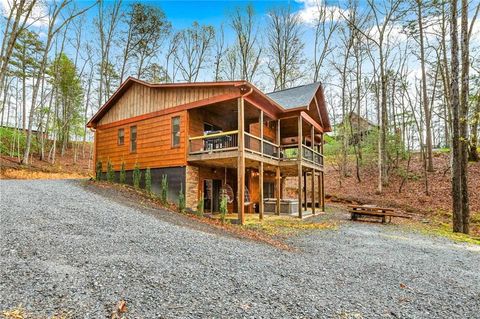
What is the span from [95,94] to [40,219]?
90.9 feet

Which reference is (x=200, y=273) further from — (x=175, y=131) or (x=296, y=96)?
(x=296, y=96)

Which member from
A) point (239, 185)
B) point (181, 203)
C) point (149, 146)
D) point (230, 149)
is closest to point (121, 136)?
point (149, 146)

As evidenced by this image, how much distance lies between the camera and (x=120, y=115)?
14.5 meters

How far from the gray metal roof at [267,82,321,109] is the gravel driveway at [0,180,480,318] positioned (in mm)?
8419

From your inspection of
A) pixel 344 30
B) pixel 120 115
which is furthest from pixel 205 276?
pixel 344 30

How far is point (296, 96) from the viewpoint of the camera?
1549 centimetres

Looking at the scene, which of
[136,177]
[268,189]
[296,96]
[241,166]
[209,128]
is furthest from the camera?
[268,189]

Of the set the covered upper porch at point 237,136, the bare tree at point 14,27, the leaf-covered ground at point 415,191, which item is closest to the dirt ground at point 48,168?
the bare tree at point 14,27

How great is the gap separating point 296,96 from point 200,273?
42.9 feet

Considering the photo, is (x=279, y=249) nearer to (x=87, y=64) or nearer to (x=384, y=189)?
(x=384, y=189)

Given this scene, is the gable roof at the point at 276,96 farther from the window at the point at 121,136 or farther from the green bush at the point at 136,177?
the green bush at the point at 136,177

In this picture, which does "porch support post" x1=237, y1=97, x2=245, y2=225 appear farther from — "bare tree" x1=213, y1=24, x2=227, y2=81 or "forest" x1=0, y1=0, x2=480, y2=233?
"bare tree" x1=213, y1=24, x2=227, y2=81

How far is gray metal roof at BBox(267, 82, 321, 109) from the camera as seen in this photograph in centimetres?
1416

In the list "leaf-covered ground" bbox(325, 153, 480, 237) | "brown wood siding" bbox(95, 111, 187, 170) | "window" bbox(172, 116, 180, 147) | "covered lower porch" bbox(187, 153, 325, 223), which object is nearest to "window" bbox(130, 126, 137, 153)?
"brown wood siding" bbox(95, 111, 187, 170)
